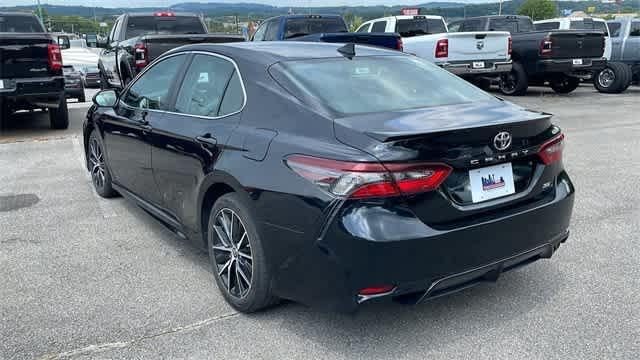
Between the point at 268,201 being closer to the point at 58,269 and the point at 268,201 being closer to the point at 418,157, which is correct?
the point at 418,157

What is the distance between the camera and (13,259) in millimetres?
4270

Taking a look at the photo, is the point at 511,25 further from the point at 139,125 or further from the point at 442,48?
the point at 139,125

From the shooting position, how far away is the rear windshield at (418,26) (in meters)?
15.0

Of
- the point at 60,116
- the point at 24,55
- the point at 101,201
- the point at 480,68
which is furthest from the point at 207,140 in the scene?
the point at 480,68

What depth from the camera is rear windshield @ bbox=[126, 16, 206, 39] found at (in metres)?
12.4

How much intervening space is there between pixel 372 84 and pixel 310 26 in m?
10.1

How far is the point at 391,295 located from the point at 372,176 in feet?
1.91

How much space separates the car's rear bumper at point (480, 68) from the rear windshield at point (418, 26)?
2096 millimetres

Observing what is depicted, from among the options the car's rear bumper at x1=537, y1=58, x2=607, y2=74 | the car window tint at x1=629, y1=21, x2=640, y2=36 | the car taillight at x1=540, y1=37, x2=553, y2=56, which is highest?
the car window tint at x1=629, y1=21, x2=640, y2=36

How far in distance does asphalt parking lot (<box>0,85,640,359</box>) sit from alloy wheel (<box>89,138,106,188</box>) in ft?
1.57

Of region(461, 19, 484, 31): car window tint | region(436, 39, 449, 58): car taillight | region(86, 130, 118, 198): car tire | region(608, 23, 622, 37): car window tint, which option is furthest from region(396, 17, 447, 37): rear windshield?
region(86, 130, 118, 198): car tire

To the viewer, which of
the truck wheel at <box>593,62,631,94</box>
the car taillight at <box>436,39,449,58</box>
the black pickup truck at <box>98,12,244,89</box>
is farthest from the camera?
the truck wheel at <box>593,62,631,94</box>

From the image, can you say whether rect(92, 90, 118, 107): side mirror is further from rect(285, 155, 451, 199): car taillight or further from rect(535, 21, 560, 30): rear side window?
rect(535, 21, 560, 30): rear side window

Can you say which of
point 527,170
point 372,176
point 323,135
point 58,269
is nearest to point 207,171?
point 323,135
